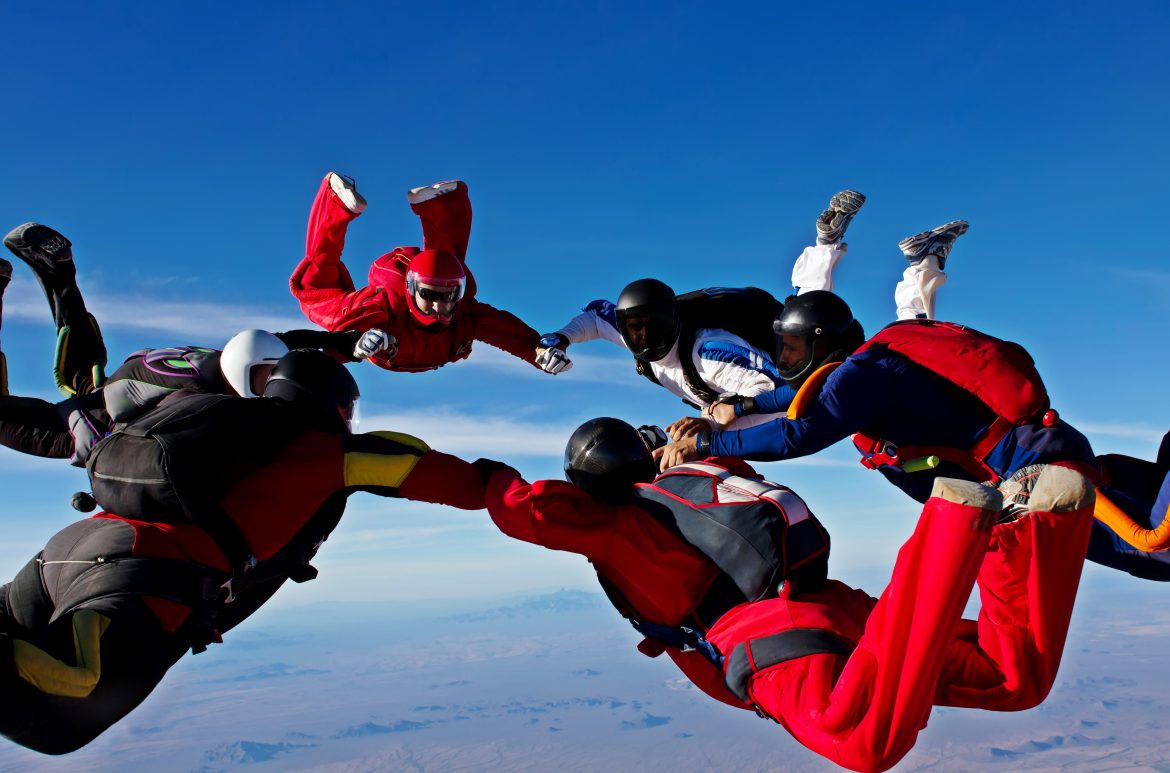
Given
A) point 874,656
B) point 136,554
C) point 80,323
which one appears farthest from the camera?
point 80,323

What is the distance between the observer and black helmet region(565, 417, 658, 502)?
519cm

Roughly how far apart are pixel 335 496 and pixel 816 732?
113 inches

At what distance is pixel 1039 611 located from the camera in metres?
4.37

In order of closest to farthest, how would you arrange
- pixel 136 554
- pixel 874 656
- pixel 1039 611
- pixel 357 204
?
pixel 874 656
pixel 1039 611
pixel 136 554
pixel 357 204

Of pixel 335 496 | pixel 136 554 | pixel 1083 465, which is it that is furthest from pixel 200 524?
pixel 1083 465

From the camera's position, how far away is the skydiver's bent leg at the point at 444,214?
10.4 metres

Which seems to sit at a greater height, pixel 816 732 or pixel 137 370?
pixel 137 370

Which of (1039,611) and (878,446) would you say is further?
(878,446)

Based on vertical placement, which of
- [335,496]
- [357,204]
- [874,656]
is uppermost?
[357,204]

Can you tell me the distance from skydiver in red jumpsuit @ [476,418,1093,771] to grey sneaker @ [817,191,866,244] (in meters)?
3.83

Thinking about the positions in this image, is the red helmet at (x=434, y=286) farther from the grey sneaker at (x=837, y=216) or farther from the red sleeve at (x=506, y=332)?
the grey sneaker at (x=837, y=216)

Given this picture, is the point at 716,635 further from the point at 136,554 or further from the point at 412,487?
the point at 136,554

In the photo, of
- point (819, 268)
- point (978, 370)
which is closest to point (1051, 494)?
point (978, 370)

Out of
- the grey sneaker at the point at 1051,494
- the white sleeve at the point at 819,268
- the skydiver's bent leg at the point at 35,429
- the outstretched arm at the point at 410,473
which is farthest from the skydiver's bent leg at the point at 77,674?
the white sleeve at the point at 819,268
